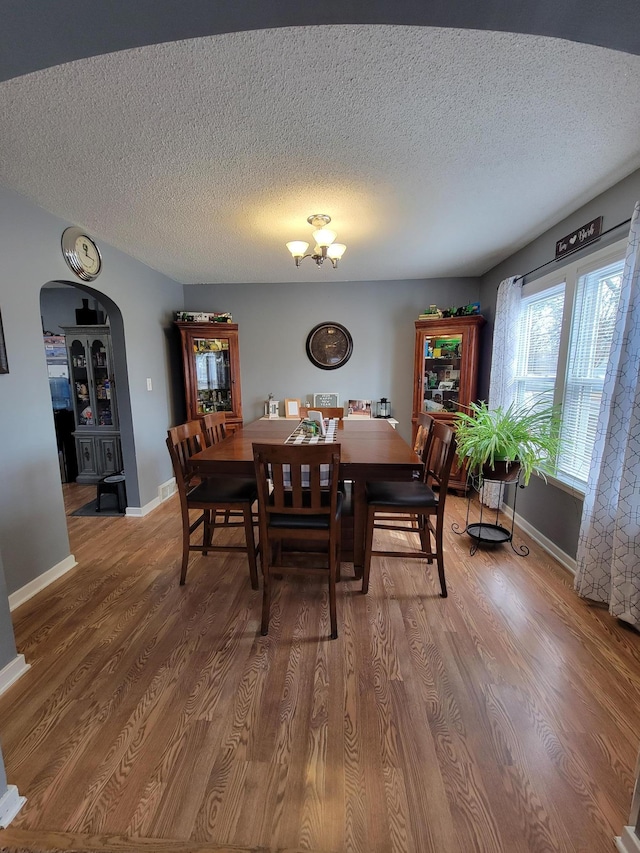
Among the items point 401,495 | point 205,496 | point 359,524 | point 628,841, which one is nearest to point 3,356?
point 205,496

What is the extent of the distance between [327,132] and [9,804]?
271cm

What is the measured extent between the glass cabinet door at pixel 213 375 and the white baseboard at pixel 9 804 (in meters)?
3.32

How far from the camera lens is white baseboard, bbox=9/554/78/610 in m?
2.02

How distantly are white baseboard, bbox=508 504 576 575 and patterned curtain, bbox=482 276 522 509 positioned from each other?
10.9 inches

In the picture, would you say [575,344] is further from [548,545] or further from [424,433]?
[548,545]

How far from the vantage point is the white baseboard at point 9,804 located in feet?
3.34

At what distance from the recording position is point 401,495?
6.81 ft

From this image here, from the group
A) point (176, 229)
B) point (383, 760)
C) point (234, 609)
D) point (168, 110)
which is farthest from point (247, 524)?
point (176, 229)

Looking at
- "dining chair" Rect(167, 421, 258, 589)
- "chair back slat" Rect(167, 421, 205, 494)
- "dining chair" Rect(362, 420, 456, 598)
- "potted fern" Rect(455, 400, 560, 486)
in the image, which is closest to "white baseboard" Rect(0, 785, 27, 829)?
"dining chair" Rect(167, 421, 258, 589)

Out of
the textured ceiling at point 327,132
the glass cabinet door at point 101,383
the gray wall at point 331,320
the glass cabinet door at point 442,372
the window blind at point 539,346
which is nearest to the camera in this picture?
the textured ceiling at point 327,132

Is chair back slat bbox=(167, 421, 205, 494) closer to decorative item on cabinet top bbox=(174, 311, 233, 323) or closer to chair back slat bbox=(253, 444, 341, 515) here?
chair back slat bbox=(253, 444, 341, 515)

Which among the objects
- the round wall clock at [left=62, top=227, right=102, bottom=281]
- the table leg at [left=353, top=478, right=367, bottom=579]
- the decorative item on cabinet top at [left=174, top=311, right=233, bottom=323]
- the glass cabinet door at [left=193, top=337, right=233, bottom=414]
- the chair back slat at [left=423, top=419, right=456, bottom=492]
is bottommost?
the table leg at [left=353, top=478, right=367, bottom=579]

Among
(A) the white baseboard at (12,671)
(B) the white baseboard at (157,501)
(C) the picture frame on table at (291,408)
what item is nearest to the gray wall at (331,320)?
(C) the picture frame on table at (291,408)

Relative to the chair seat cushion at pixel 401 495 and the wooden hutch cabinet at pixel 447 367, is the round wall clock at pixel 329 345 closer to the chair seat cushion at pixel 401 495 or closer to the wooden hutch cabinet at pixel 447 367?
the wooden hutch cabinet at pixel 447 367
